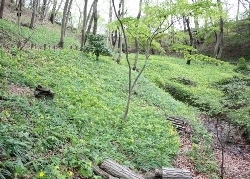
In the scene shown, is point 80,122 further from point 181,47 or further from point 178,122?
point 178,122

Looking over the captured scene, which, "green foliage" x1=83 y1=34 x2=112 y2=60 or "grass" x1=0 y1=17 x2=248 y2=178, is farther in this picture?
"green foliage" x1=83 y1=34 x2=112 y2=60

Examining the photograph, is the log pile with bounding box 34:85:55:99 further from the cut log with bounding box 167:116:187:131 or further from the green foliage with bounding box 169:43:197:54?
the cut log with bounding box 167:116:187:131

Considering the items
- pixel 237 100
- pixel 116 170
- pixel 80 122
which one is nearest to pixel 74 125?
pixel 80 122

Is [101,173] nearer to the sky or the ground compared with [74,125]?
nearer to the ground

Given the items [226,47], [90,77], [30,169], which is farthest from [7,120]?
[226,47]

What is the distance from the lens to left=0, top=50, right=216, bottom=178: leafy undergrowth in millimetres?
6156

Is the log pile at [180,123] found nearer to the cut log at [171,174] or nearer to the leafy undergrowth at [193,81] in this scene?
the leafy undergrowth at [193,81]

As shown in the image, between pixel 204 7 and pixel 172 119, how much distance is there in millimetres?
5895

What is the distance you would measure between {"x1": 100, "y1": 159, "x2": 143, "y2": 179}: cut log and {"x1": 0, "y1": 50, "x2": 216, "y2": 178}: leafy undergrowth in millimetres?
215

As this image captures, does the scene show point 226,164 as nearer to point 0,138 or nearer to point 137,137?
point 137,137

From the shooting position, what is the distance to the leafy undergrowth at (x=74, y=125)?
20.2 ft

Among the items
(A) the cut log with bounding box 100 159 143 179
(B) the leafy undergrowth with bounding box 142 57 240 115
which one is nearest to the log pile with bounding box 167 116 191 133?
(B) the leafy undergrowth with bounding box 142 57 240 115

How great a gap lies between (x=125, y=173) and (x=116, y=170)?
0.25 m

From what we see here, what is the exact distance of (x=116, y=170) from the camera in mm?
7254
